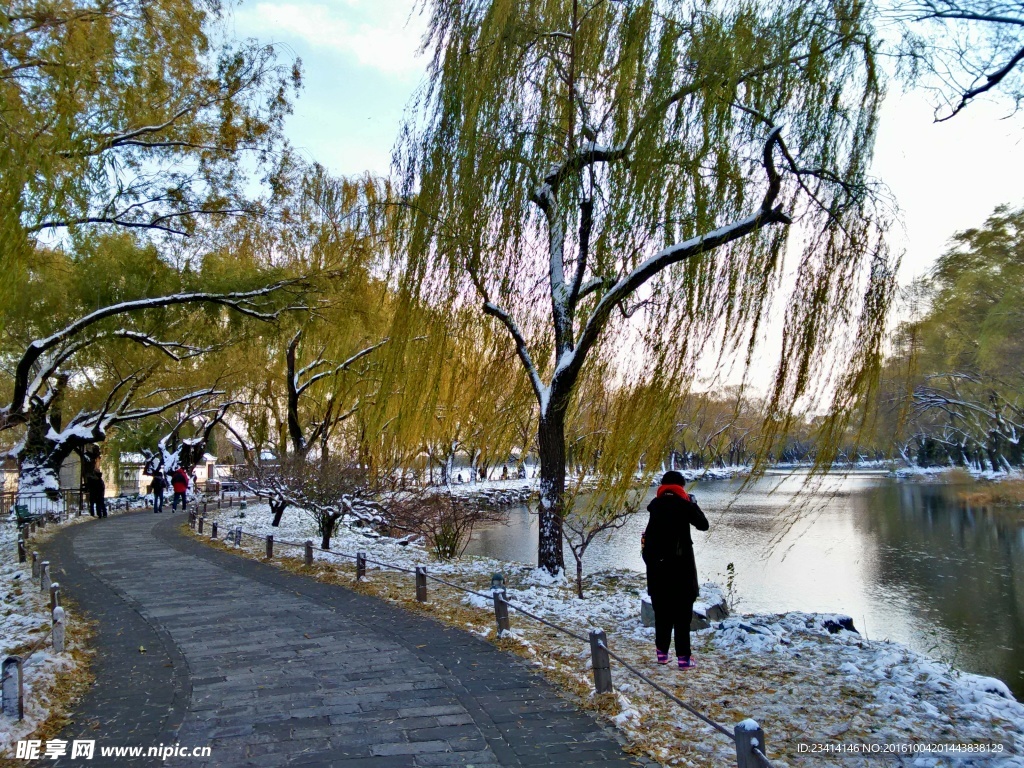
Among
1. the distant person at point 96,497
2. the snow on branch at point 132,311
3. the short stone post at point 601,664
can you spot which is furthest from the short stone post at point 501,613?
the distant person at point 96,497

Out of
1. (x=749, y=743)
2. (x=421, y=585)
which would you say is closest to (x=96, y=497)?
(x=421, y=585)

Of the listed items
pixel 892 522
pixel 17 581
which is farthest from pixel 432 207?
pixel 892 522

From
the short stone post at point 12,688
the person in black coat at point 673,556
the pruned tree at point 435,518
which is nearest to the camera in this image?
the short stone post at point 12,688

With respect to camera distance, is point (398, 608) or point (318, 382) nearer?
point (398, 608)

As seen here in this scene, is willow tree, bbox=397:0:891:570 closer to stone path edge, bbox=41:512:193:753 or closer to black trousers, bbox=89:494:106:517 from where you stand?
stone path edge, bbox=41:512:193:753

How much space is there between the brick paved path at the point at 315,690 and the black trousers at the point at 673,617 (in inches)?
50.4

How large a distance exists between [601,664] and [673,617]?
1204mm

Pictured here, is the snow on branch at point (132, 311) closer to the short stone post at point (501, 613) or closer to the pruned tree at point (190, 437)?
the short stone post at point (501, 613)

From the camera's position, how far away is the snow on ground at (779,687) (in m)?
4.82

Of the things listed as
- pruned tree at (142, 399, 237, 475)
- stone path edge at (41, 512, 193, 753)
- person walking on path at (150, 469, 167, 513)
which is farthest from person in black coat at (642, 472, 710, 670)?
person walking on path at (150, 469, 167, 513)

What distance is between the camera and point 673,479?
20.7 feet

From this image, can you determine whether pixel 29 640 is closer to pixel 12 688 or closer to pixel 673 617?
pixel 12 688

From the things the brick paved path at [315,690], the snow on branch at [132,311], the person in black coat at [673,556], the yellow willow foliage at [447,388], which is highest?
the snow on branch at [132,311]

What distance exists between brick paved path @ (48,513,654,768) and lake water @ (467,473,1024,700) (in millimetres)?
3176
